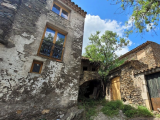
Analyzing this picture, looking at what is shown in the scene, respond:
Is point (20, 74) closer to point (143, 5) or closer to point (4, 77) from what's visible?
point (4, 77)

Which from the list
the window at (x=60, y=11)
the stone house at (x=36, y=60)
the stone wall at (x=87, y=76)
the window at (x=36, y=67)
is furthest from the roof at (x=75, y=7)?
the stone wall at (x=87, y=76)

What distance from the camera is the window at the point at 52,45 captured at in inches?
185

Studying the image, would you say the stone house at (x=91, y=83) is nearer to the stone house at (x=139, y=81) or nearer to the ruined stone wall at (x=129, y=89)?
the stone house at (x=139, y=81)

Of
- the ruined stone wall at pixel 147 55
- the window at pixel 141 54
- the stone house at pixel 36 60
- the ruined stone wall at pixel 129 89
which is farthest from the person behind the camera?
the window at pixel 141 54

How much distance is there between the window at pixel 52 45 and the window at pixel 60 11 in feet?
5.02

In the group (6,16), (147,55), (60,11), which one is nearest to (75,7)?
(60,11)

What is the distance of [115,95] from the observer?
734 cm

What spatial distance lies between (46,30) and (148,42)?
31.5 feet

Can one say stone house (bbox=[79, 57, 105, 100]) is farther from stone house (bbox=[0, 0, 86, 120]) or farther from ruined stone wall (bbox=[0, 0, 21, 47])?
ruined stone wall (bbox=[0, 0, 21, 47])

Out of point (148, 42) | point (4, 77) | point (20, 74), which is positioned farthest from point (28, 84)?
point (148, 42)

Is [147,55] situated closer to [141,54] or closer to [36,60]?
[141,54]

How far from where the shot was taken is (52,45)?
498 centimetres

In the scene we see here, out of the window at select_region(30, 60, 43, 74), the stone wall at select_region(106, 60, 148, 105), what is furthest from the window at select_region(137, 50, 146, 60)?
the window at select_region(30, 60, 43, 74)

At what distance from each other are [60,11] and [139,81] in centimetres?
707
